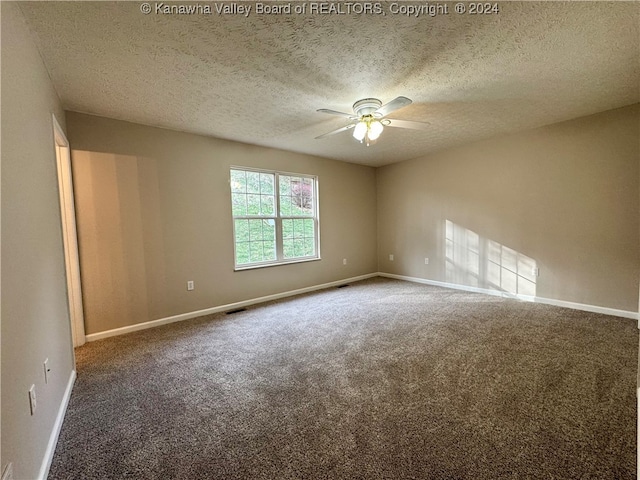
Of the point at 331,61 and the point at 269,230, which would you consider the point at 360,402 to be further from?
the point at 269,230

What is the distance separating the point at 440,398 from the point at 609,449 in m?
0.81

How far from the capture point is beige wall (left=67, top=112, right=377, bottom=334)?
303 cm

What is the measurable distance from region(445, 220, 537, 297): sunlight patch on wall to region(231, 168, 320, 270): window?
2340mm

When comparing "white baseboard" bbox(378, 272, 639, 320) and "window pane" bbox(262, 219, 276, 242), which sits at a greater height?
"window pane" bbox(262, 219, 276, 242)

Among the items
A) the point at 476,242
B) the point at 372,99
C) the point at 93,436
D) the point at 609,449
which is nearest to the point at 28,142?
the point at 93,436

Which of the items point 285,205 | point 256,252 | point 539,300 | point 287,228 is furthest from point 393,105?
point 539,300

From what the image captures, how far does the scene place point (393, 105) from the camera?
2393 millimetres

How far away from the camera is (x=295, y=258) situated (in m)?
4.84

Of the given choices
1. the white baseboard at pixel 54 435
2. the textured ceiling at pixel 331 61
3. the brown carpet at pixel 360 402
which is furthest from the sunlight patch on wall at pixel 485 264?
the white baseboard at pixel 54 435

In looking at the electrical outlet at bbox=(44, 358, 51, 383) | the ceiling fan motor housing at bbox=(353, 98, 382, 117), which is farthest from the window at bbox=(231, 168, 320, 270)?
the electrical outlet at bbox=(44, 358, 51, 383)

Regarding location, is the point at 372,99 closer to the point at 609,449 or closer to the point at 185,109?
the point at 185,109

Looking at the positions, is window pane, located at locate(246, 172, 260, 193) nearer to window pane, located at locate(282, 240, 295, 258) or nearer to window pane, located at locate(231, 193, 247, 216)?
window pane, located at locate(231, 193, 247, 216)

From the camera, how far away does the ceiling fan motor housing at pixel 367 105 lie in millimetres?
2645

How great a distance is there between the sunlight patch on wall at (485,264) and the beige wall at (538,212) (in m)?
0.01
